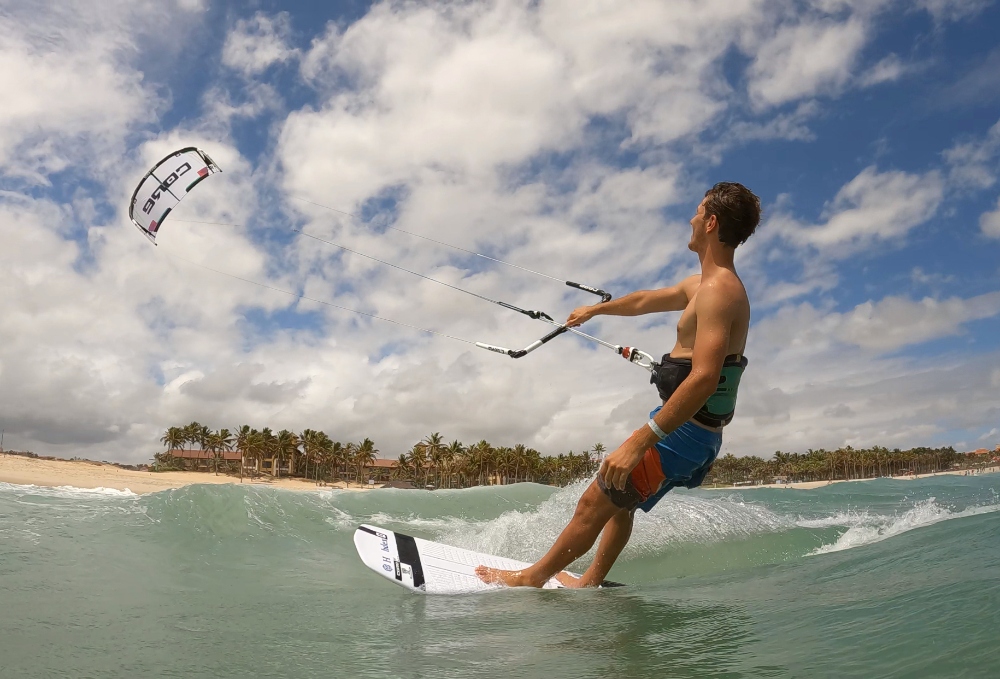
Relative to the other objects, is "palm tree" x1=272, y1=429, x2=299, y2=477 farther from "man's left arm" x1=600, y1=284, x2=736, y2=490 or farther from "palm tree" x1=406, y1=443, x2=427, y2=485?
"man's left arm" x1=600, y1=284, x2=736, y2=490

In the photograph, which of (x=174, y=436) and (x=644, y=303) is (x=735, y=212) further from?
(x=174, y=436)

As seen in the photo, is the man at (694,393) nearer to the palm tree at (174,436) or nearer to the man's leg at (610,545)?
the man's leg at (610,545)

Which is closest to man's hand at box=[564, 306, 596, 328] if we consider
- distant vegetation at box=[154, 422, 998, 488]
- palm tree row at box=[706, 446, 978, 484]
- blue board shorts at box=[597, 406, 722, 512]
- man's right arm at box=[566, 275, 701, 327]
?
man's right arm at box=[566, 275, 701, 327]

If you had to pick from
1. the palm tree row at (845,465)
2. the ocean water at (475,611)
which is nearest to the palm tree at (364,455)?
the palm tree row at (845,465)

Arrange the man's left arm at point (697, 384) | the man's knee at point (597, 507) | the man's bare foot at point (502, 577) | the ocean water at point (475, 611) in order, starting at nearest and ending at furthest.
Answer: the ocean water at point (475, 611) < the man's left arm at point (697, 384) < the man's knee at point (597, 507) < the man's bare foot at point (502, 577)

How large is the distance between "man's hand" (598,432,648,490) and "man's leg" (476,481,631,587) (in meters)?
0.42

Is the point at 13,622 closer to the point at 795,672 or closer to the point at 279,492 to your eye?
the point at 795,672

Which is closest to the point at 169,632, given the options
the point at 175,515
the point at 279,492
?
the point at 175,515

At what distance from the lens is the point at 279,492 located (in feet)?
32.0

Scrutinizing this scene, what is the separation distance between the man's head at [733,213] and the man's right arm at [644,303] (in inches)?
20.2

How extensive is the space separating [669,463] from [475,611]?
4.22 feet

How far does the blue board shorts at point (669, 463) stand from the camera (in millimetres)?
3592

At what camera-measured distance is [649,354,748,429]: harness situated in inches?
139

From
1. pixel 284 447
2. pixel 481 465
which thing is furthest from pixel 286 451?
pixel 481 465
